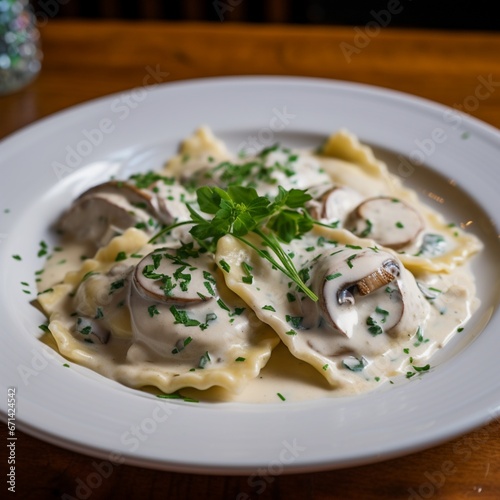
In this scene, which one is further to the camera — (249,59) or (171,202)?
(249,59)

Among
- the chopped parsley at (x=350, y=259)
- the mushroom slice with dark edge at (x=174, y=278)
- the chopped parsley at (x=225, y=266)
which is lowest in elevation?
the mushroom slice with dark edge at (x=174, y=278)

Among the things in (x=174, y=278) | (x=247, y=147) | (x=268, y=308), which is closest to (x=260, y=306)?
(x=268, y=308)

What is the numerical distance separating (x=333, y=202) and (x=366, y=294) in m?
1.15

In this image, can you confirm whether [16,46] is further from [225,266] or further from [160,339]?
[160,339]

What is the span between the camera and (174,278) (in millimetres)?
4281

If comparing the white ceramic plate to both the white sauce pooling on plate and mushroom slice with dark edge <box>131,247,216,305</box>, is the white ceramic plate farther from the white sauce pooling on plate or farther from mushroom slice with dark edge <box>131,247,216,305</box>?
mushroom slice with dark edge <box>131,247,216,305</box>

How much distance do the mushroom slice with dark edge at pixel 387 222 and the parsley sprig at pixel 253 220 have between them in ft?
1.77

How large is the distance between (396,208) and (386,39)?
10.6 ft

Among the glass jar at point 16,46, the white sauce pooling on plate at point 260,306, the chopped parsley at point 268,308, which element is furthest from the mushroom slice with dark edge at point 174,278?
the glass jar at point 16,46

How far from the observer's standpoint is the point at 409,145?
6094 mm

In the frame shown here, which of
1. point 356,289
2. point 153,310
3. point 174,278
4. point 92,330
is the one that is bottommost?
point 92,330

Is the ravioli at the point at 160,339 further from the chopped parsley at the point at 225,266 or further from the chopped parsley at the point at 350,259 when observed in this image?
the chopped parsley at the point at 350,259

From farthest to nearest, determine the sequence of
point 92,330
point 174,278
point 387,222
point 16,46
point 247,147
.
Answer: point 16,46
point 247,147
point 387,222
point 92,330
point 174,278

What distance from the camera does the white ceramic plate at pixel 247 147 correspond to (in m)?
3.45
